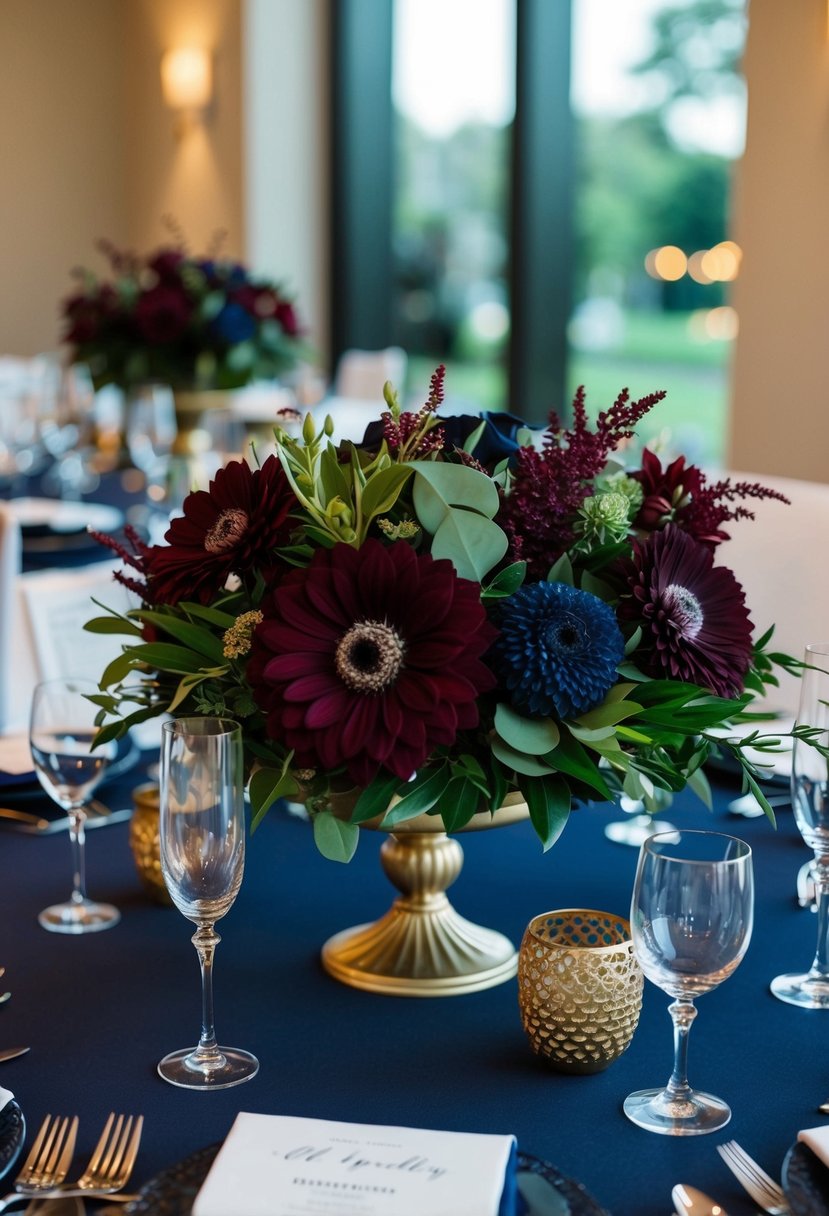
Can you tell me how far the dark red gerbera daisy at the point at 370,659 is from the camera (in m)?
0.93

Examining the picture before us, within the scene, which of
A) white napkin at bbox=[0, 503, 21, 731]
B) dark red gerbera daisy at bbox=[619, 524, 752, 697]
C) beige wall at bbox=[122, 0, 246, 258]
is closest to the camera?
dark red gerbera daisy at bbox=[619, 524, 752, 697]

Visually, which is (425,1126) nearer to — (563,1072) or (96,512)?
(563,1072)

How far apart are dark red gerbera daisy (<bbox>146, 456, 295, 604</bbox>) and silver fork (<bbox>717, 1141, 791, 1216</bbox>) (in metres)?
0.51

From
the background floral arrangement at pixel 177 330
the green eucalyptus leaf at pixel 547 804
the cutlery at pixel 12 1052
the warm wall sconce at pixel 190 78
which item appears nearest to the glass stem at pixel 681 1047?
the green eucalyptus leaf at pixel 547 804

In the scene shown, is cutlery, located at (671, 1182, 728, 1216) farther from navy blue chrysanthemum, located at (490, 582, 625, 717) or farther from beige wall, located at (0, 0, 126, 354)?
beige wall, located at (0, 0, 126, 354)

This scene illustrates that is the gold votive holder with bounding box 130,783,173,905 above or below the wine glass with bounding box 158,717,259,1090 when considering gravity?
below

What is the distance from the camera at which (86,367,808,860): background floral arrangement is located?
3.11 ft

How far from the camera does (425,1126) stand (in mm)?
934

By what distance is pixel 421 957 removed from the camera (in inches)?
45.2

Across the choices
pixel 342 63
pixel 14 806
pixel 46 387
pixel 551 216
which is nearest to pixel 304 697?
pixel 14 806

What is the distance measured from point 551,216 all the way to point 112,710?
457 centimetres

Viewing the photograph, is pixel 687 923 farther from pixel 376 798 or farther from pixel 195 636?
pixel 195 636

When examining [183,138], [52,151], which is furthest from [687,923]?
[52,151]

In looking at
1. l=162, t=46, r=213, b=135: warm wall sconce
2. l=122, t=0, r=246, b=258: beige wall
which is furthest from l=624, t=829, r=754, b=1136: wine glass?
l=162, t=46, r=213, b=135: warm wall sconce
